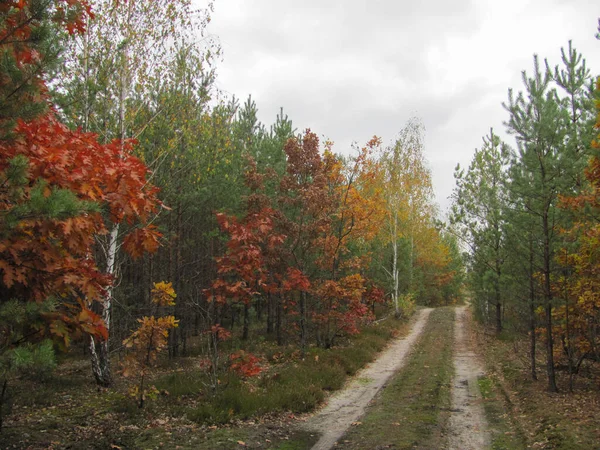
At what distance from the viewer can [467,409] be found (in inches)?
328

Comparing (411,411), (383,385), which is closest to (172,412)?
(411,411)

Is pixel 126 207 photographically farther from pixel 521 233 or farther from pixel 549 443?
pixel 521 233

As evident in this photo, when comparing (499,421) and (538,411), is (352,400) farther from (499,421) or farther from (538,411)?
(538,411)

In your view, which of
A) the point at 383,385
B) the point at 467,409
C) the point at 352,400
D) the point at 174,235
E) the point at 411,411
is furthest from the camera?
the point at 174,235

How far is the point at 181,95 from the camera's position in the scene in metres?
11.0

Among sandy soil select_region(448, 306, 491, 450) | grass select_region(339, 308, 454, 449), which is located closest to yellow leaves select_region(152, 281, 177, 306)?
grass select_region(339, 308, 454, 449)

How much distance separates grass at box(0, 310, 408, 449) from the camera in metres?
6.16

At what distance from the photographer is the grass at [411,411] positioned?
639 cm

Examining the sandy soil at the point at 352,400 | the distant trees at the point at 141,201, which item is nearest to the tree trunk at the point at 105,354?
the distant trees at the point at 141,201

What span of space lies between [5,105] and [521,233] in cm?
953

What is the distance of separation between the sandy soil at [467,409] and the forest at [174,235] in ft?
5.16

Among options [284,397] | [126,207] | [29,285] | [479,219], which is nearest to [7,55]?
[126,207]

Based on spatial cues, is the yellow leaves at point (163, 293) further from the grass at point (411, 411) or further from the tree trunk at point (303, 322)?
the tree trunk at point (303, 322)

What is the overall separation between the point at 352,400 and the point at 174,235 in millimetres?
6081
